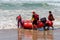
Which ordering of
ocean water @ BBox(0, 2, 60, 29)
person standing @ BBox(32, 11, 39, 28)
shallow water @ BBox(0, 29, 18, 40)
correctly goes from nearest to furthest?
shallow water @ BBox(0, 29, 18, 40), person standing @ BBox(32, 11, 39, 28), ocean water @ BBox(0, 2, 60, 29)

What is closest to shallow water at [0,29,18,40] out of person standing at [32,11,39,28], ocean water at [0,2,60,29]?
person standing at [32,11,39,28]

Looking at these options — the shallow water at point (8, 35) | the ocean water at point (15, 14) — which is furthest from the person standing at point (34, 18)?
the ocean water at point (15, 14)

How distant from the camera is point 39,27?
1416 centimetres

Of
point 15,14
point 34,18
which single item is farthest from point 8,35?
point 15,14

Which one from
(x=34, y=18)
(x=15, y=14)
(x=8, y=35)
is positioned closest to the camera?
(x=8, y=35)

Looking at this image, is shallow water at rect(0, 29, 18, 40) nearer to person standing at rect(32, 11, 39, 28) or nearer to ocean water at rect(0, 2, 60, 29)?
person standing at rect(32, 11, 39, 28)

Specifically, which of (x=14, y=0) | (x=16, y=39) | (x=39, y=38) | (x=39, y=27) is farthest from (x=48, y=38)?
(x=14, y=0)

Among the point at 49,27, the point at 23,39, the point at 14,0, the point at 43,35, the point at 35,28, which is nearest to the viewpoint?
the point at 23,39

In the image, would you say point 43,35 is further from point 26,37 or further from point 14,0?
point 14,0

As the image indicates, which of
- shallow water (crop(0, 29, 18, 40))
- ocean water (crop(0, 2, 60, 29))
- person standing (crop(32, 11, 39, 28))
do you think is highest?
person standing (crop(32, 11, 39, 28))

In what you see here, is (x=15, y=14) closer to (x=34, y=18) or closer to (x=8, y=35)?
(x=34, y=18)

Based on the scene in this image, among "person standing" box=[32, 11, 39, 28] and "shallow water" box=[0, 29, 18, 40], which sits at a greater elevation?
"person standing" box=[32, 11, 39, 28]

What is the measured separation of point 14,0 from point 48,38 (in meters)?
35.2

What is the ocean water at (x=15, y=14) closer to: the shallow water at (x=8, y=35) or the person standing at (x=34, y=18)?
the shallow water at (x=8, y=35)
